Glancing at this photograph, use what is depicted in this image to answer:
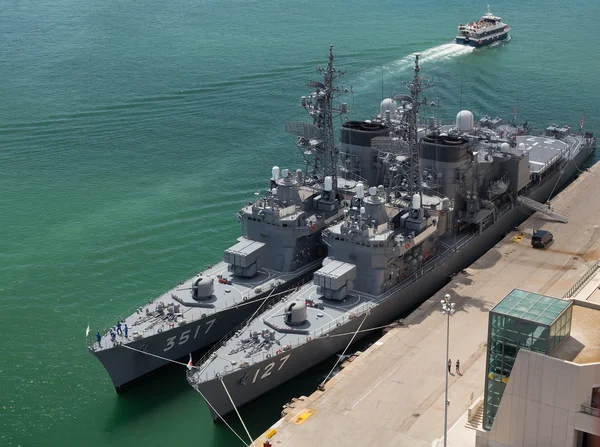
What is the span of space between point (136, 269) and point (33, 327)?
7999 mm

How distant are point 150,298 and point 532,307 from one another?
82.3 ft

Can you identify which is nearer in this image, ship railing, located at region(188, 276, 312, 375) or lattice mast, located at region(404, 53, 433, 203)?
ship railing, located at region(188, 276, 312, 375)

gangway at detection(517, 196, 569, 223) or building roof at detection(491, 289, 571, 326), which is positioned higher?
building roof at detection(491, 289, 571, 326)

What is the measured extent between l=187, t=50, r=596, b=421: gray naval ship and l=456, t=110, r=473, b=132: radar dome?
0.07 meters

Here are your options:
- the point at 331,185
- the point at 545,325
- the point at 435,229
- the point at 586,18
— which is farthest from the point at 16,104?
the point at 586,18

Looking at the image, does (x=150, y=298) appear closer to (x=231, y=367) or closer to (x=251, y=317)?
(x=251, y=317)

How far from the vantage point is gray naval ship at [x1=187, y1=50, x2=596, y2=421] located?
38.0 meters

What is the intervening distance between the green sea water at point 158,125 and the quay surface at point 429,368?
146 inches

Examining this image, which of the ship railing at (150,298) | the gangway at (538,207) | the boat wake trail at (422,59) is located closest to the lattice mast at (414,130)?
the gangway at (538,207)

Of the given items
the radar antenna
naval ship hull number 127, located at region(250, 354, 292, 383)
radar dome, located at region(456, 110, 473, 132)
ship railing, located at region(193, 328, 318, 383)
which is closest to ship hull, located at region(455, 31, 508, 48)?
radar dome, located at region(456, 110, 473, 132)

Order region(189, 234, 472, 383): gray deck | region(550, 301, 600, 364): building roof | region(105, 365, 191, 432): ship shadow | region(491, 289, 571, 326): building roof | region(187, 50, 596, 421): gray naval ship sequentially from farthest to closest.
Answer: region(187, 50, 596, 421): gray naval ship
region(105, 365, 191, 432): ship shadow
region(189, 234, 472, 383): gray deck
region(550, 301, 600, 364): building roof
region(491, 289, 571, 326): building roof

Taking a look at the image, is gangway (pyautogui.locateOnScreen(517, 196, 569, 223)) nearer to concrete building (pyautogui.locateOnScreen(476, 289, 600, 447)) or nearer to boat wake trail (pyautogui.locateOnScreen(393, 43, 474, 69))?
concrete building (pyautogui.locateOnScreen(476, 289, 600, 447))

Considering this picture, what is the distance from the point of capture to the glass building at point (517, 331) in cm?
2681

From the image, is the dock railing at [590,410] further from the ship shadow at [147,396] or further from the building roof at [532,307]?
the ship shadow at [147,396]
